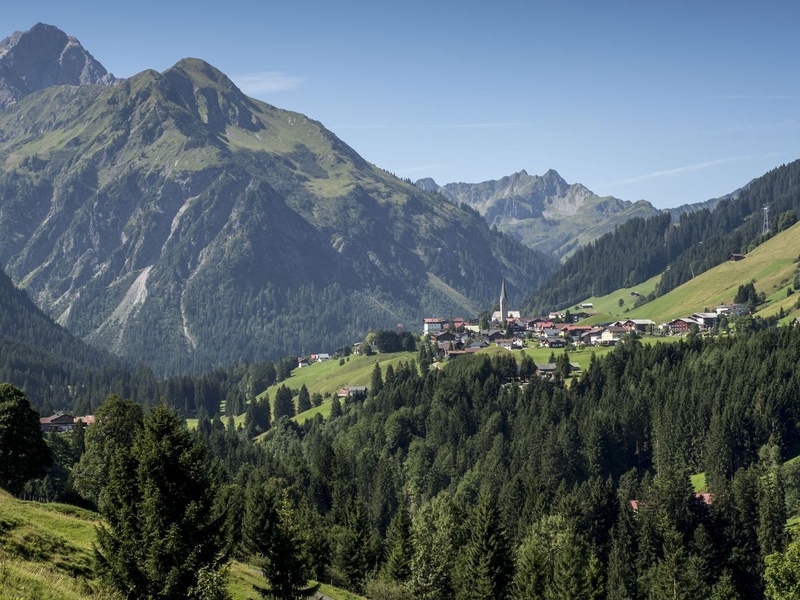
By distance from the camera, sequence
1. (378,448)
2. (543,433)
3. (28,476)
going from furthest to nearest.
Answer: (378,448) → (543,433) → (28,476)

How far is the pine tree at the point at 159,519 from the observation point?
44.5m

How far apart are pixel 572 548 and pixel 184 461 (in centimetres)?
4965

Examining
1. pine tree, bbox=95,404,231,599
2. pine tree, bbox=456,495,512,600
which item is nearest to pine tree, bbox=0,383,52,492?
pine tree, bbox=95,404,231,599

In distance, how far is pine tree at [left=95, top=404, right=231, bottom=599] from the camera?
44.5 metres

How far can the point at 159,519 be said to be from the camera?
4538 centimetres

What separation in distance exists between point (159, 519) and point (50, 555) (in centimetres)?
757

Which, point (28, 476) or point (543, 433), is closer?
point (28, 476)

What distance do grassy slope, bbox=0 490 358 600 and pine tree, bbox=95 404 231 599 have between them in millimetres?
2095

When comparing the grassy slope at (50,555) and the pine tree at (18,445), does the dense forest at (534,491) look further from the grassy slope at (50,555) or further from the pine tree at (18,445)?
the pine tree at (18,445)

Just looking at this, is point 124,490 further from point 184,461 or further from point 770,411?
point 770,411

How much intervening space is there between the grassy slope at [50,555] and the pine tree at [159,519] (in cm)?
209

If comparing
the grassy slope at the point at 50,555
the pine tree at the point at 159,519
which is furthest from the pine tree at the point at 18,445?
the pine tree at the point at 159,519

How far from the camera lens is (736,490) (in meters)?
127

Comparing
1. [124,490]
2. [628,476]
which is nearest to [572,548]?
[124,490]
